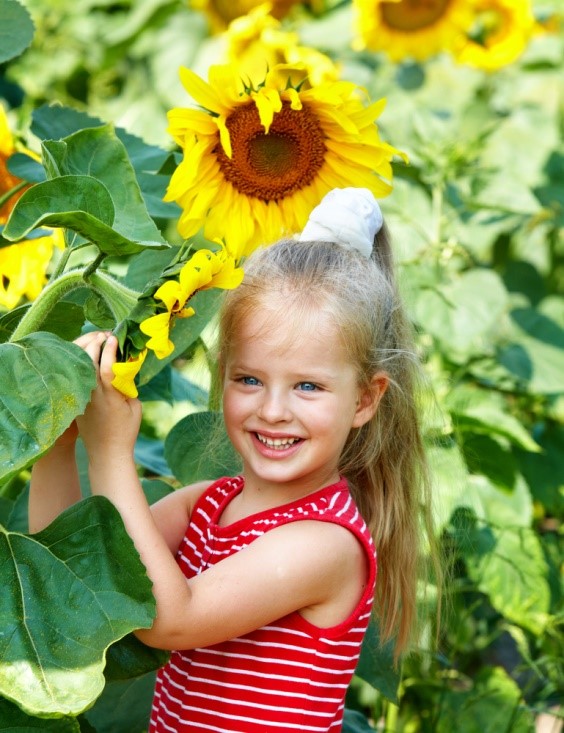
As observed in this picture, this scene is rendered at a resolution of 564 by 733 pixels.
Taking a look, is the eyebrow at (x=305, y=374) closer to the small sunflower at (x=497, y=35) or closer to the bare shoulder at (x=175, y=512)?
the bare shoulder at (x=175, y=512)

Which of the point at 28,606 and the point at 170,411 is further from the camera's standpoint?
the point at 170,411

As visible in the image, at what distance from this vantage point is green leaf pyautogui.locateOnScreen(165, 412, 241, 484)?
1.41 m

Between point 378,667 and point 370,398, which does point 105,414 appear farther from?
point 378,667

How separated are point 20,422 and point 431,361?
4.41 feet

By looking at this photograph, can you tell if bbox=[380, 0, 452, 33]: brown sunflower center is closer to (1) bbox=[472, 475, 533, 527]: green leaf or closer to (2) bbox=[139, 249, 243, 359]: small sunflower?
(1) bbox=[472, 475, 533, 527]: green leaf

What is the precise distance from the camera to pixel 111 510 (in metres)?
1.01

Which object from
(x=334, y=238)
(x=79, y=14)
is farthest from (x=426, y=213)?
(x=79, y=14)

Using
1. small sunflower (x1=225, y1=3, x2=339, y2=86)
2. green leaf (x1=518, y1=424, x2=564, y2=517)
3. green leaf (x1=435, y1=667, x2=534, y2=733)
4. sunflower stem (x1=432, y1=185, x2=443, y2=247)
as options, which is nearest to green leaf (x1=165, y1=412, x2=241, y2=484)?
green leaf (x1=435, y1=667, x2=534, y2=733)

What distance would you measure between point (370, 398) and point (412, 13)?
179cm

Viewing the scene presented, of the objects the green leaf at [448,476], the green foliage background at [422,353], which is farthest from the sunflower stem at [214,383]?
the green leaf at [448,476]

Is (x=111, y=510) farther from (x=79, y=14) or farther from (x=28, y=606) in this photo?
(x=79, y=14)

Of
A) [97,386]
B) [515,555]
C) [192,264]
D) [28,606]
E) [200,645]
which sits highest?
[192,264]

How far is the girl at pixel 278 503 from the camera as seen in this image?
1.08 metres

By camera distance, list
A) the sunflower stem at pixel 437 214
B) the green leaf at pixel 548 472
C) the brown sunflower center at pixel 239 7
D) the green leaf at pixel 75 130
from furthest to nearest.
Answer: the brown sunflower center at pixel 239 7 → the green leaf at pixel 548 472 → the sunflower stem at pixel 437 214 → the green leaf at pixel 75 130
